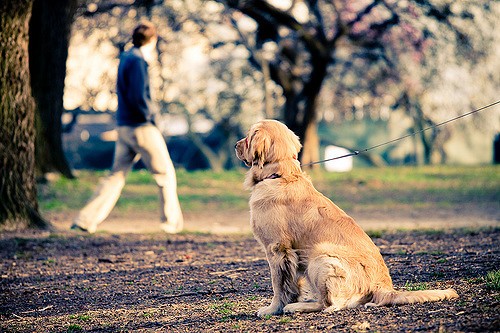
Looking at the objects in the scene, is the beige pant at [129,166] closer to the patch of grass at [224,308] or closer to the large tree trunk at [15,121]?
the large tree trunk at [15,121]

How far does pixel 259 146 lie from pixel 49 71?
442 inches

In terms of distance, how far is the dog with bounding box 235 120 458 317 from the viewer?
5648 millimetres

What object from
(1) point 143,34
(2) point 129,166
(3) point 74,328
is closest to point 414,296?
(3) point 74,328

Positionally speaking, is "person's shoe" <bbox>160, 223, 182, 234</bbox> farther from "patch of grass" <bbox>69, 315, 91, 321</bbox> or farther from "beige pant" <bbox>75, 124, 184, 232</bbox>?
"patch of grass" <bbox>69, 315, 91, 321</bbox>

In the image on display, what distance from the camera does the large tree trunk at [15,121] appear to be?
10.5 m

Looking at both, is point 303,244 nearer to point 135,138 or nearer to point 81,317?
point 81,317

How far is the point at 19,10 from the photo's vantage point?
1045 cm

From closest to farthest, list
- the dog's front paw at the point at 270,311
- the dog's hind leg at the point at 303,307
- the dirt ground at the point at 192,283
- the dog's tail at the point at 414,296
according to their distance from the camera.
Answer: the dirt ground at the point at 192,283 → the dog's tail at the point at 414,296 → the dog's hind leg at the point at 303,307 → the dog's front paw at the point at 270,311

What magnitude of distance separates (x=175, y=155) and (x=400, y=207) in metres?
22.8

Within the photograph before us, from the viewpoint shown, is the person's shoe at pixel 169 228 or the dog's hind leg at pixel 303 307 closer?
the dog's hind leg at pixel 303 307

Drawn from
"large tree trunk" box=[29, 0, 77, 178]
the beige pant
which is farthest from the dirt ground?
"large tree trunk" box=[29, 0, 77, 178]

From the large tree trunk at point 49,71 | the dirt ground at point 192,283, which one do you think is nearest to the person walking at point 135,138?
the dirt ground at point 192,283

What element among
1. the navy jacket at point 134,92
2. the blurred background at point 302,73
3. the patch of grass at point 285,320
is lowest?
the patch of grass at point 285,320

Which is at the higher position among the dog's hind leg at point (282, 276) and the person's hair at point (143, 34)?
the person's hair at point (143, 34)
